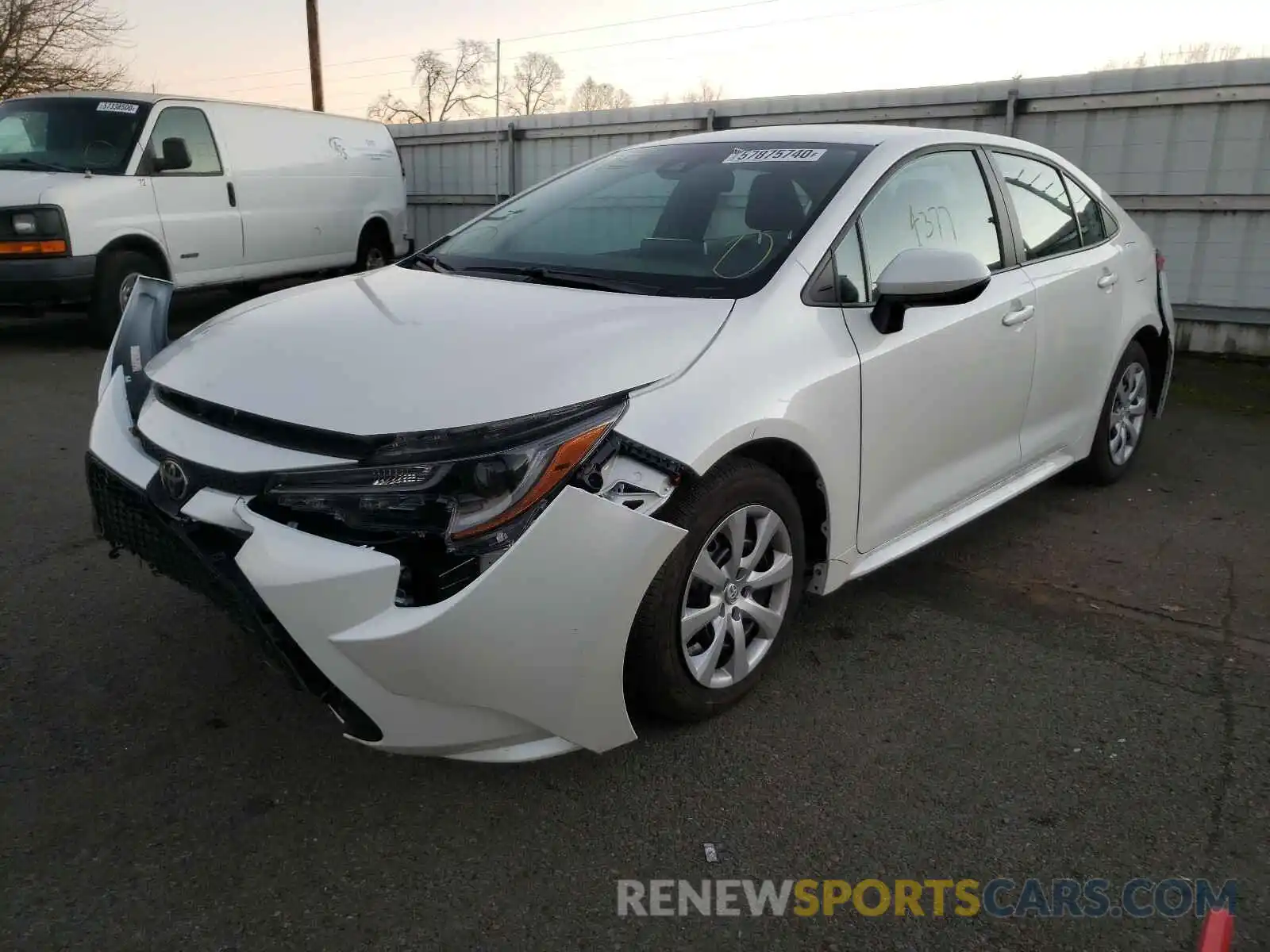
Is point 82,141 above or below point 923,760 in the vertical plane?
above

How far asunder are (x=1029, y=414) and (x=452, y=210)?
1048cm

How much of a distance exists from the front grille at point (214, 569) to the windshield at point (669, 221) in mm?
1277

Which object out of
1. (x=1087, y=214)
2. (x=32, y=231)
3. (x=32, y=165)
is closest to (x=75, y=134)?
(x=32, y=165)

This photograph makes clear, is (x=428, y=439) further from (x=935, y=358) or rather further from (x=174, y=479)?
(x=935, y=358)

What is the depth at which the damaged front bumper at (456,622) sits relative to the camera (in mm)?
2096

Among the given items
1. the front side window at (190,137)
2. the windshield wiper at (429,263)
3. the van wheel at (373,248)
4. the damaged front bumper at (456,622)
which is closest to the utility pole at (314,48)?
the van wheel at (373,248)

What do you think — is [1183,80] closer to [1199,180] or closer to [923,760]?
[1199,180]

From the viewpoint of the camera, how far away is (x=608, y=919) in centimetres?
210

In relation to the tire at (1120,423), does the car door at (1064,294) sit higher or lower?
higher

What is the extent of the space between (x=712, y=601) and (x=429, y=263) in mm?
1695

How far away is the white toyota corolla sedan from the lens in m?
2.15

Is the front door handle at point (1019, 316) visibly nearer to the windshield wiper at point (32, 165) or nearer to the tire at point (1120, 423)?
the tire at point (1120, 423)

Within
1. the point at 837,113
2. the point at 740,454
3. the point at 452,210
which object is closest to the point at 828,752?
the point at 740,454

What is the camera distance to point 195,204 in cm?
855
